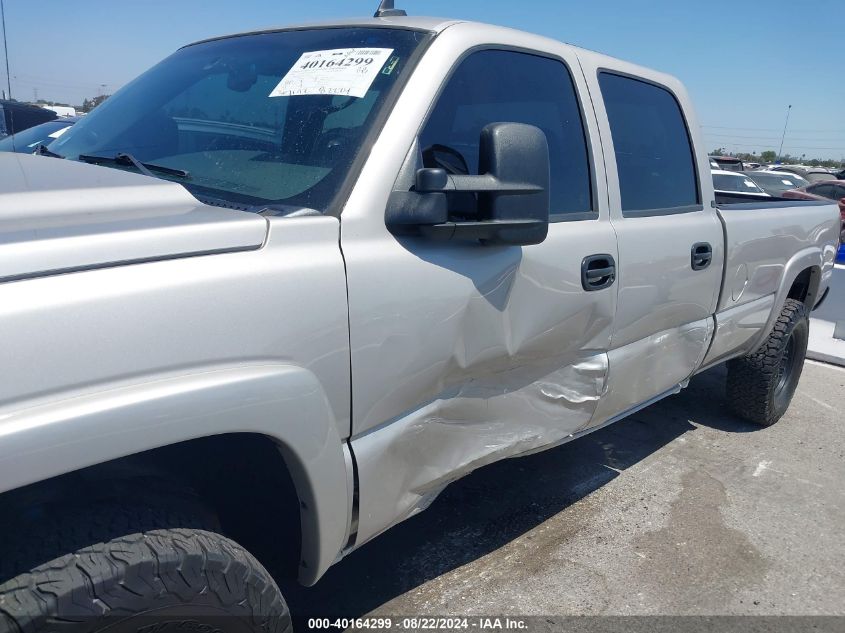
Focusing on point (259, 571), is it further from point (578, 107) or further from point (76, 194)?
point (578, 107)

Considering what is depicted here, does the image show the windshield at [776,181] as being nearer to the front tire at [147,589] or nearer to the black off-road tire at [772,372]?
the black off-road tire at [772,372]

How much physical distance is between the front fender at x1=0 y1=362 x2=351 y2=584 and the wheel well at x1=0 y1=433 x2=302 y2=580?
110 mm

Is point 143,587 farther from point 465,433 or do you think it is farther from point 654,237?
point 654,237

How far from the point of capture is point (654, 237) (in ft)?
9.95

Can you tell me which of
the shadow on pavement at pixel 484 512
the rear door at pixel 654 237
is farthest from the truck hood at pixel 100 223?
the rear door at pixel 654 237

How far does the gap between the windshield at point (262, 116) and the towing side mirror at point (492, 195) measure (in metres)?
0.22

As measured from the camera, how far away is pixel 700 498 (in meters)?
3.67

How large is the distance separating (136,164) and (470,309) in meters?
1.07

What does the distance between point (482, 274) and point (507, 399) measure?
0.52 meters

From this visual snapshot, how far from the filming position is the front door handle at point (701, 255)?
129 inches

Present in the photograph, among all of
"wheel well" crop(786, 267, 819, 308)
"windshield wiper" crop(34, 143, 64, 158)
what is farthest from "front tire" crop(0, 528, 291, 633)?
"wheel well" crop(786, 267, 819, 308)

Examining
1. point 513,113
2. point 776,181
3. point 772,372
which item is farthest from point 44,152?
point 776,181

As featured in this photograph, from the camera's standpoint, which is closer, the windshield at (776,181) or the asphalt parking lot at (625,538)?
the asphalt parking lot at (625,538)

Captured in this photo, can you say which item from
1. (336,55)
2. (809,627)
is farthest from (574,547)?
(336,55)
